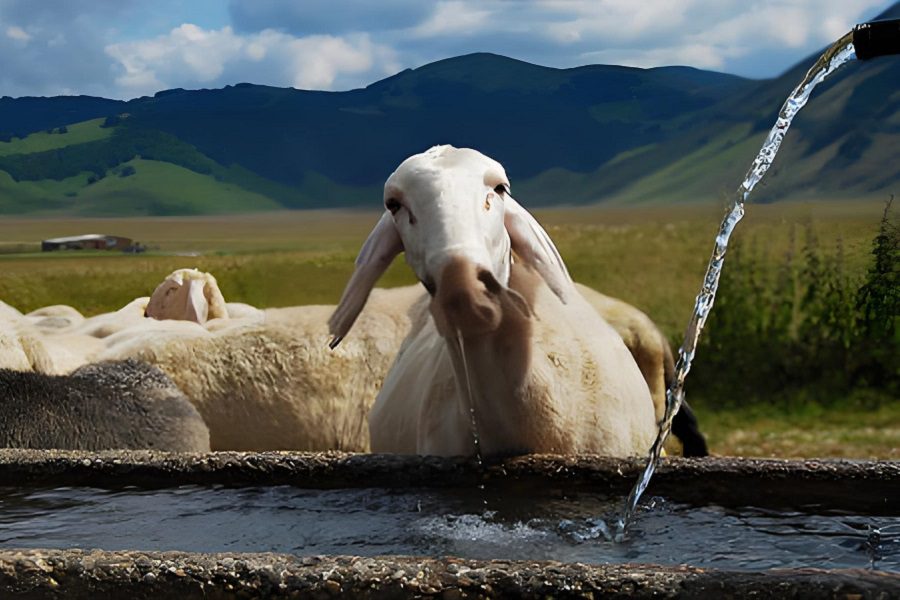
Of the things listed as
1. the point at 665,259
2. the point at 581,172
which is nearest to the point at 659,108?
the point at 581,172

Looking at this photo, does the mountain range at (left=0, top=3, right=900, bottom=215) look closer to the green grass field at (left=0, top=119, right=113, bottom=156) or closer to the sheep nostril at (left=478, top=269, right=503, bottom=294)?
the green grass field at (left=0, top=119, right=113, bottom=156)

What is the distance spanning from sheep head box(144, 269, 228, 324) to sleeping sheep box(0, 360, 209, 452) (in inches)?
105

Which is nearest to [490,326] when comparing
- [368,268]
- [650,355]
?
[368,268]

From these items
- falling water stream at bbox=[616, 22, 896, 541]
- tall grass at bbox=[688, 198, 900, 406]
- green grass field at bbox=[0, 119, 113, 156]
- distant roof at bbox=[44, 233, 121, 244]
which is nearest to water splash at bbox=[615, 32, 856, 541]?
falling water stream at bbox=[616, 22, 896, 541]

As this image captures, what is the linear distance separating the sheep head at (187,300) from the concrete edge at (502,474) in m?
4.17

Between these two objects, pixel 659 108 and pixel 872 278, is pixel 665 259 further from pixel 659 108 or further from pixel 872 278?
pixel 872 278

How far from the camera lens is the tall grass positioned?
8.93 m

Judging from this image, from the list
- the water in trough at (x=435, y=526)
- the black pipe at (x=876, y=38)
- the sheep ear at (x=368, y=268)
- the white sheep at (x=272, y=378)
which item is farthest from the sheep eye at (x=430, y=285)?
the white sheep at (x=272, y=378)

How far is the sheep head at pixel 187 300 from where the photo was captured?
7.16 meters

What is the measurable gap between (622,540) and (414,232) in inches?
36.6

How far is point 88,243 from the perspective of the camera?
12.9 m

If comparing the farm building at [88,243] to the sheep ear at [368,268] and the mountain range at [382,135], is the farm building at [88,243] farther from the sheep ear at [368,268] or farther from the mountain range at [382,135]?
the sheep ear at [368,268]

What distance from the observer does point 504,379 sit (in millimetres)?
3191

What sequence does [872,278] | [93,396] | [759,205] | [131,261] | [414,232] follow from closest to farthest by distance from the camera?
[872,278] < [414,232] < [93,396] < [759,205] < [131,261]
